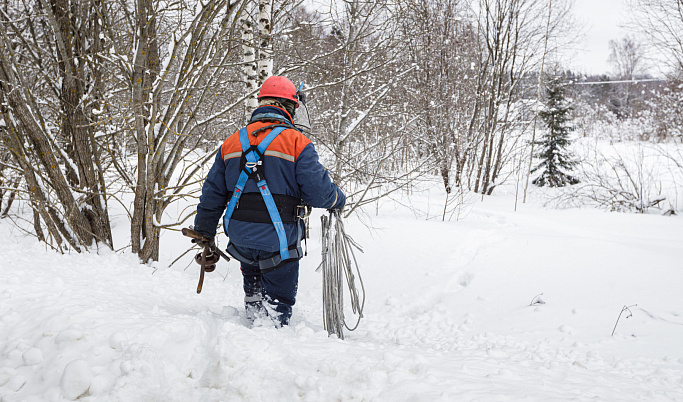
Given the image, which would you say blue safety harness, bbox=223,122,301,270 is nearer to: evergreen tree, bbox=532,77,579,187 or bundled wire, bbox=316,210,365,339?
bundled wire, bbox=316,210,365,339

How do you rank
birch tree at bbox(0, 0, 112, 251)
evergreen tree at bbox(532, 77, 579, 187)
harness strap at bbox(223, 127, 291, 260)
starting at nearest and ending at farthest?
harness strap at bbox(223, 127, 291, 260) < birch tree at bbox(0, 0, 112, 251) < evergreen tree at bbox(532, 77, 579, 187)

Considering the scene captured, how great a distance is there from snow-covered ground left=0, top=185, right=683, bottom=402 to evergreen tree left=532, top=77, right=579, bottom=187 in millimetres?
9426

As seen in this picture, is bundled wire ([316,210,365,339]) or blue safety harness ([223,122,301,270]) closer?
blue safety harness ([223,122,301,270])

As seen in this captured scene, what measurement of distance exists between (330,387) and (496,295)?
2.99m

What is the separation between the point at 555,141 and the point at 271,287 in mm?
15672

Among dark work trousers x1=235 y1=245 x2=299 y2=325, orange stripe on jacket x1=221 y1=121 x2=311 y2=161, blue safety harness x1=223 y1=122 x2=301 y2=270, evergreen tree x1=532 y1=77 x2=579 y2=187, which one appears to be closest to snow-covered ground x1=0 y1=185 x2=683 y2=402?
dark work trousers x1=235 y1=245 x2=299 y2=325

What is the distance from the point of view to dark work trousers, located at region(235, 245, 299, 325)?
2629 mm

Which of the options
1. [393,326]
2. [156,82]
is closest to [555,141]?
[393,326]

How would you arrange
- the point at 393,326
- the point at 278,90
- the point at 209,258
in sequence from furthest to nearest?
the point at 393,326 → the point at 209,258 → the point at 278,90

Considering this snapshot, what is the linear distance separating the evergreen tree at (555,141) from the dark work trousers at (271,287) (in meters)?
14.3

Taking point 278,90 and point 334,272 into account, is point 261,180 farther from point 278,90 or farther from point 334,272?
point 334,272

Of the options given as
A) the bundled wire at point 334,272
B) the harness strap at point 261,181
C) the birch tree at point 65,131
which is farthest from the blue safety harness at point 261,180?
the birch tree at point 65,131

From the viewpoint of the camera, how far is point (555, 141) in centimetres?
1526

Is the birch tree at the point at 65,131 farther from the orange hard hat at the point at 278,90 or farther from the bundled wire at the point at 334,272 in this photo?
the bundled wire at the point at 334,272
